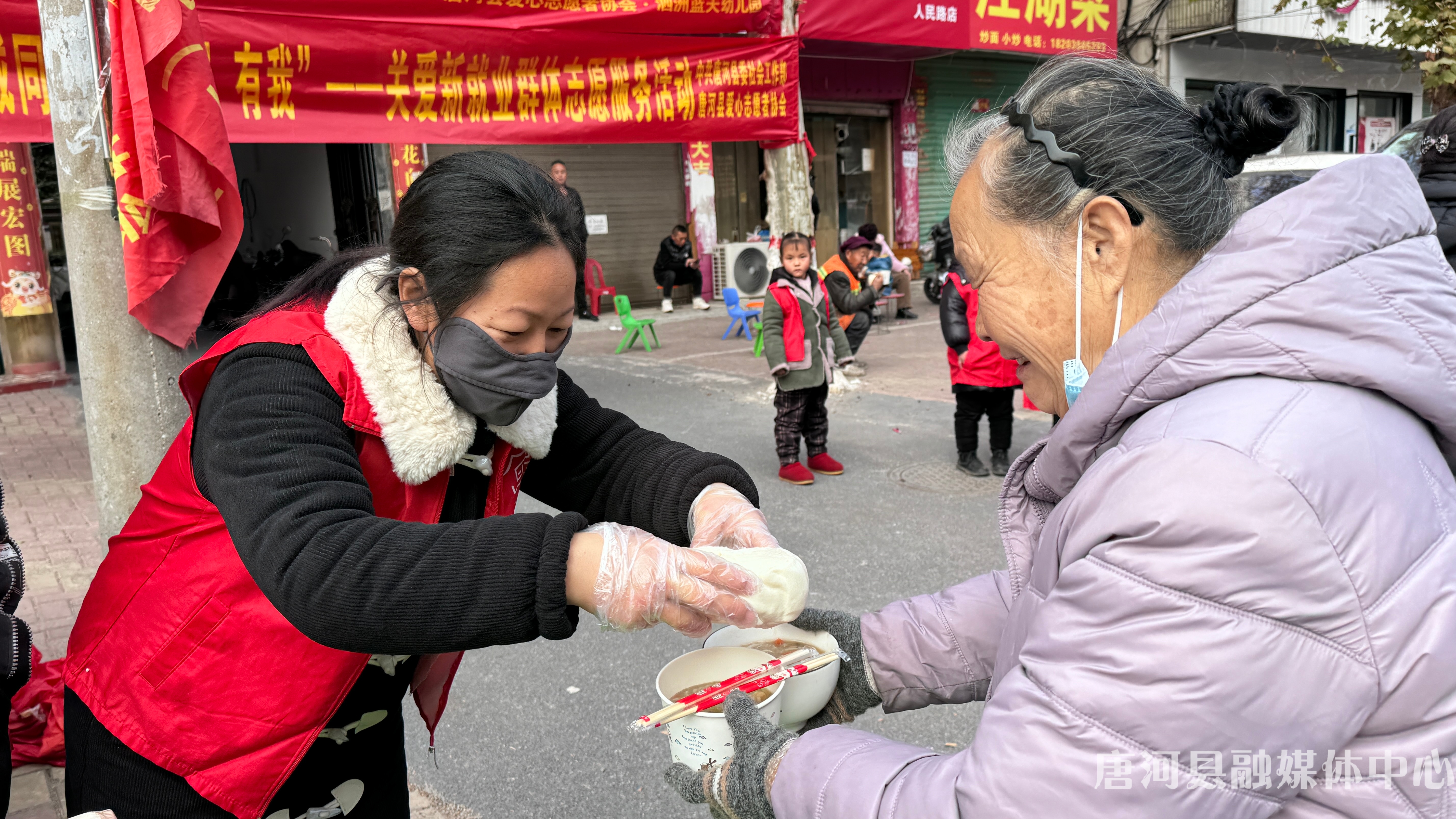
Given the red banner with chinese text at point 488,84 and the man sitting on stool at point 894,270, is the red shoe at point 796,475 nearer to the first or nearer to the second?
the red banner with chinese text at point 488,84

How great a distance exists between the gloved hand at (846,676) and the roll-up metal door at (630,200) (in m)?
12.3

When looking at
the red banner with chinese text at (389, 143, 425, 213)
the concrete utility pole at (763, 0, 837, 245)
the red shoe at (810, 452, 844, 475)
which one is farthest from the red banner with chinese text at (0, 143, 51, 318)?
the red shoe at (810, 452, 844, 475)

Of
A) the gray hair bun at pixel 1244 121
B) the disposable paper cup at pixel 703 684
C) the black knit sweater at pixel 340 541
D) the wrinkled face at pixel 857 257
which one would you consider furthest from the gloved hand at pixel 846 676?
the wrinkled face at pixel 857 257

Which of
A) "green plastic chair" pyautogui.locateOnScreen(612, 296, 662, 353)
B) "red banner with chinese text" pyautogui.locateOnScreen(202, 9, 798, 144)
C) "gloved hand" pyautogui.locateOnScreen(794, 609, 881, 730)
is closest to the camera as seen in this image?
"gloved hand" pyautogui.locateOnScreen(794, 609, 881, 730)

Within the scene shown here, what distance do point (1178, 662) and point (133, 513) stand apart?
4.96 ft

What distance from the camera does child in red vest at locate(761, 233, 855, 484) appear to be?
5.91 m

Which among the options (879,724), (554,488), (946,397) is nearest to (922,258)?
(946,397)

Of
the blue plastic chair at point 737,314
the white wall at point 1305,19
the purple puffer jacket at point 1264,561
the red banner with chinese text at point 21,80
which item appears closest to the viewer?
the purple puffer jacket at point 1264,561

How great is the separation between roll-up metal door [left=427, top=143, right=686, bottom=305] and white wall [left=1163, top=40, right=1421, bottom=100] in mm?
8202

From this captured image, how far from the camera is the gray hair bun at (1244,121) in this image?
1179mm

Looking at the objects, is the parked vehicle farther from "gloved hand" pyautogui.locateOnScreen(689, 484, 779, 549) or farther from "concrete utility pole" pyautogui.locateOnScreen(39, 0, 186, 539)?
"concrete utility pole" pyautogui.locateOnScreen(39, 0, 186, 539)

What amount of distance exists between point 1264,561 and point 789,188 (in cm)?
747

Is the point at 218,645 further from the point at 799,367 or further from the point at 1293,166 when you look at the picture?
the point at 1293,166

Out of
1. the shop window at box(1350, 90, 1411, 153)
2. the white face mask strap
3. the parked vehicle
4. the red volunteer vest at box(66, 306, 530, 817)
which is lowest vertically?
the red volunteer vest at box(66, 306, 530, 817)
